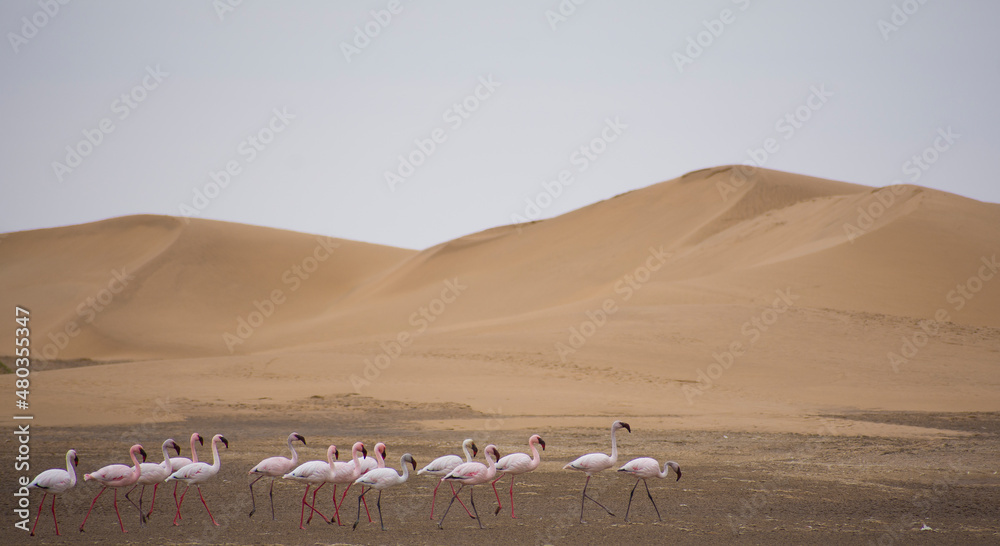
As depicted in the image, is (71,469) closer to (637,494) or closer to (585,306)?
(637,494)

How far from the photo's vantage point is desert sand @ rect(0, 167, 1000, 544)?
1065 cm

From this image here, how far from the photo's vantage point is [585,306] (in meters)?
33.7

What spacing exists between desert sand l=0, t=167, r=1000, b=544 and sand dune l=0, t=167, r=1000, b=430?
0.55ft

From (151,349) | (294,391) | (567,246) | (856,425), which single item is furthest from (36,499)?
(567,246)

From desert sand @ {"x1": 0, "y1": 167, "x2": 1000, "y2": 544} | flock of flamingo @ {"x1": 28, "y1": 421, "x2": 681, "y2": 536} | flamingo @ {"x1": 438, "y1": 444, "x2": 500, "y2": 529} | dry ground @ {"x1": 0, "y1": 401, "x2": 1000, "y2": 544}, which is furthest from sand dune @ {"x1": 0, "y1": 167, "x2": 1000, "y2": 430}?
flamingo @ {"x1": 438, "y1": 444, "x2": 500, "y2": 529}

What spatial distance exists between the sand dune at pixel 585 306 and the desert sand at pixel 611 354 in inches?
6.6

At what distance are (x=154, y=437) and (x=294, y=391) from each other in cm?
644

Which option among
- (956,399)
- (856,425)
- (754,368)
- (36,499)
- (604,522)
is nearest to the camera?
(604,522)

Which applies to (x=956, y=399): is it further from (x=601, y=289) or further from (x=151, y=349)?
(x=151, y=349)

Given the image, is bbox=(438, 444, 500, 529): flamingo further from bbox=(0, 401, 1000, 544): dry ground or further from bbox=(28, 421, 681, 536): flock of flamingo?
bbox=(0, 401, 1000, 544): dry ground

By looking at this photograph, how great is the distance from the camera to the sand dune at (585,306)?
73.1 feet

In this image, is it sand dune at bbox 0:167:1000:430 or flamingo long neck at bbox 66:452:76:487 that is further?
sand dune at bbox 0:167:1000:430

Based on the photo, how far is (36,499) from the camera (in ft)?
33.6

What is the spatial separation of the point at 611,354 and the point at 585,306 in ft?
27.0
